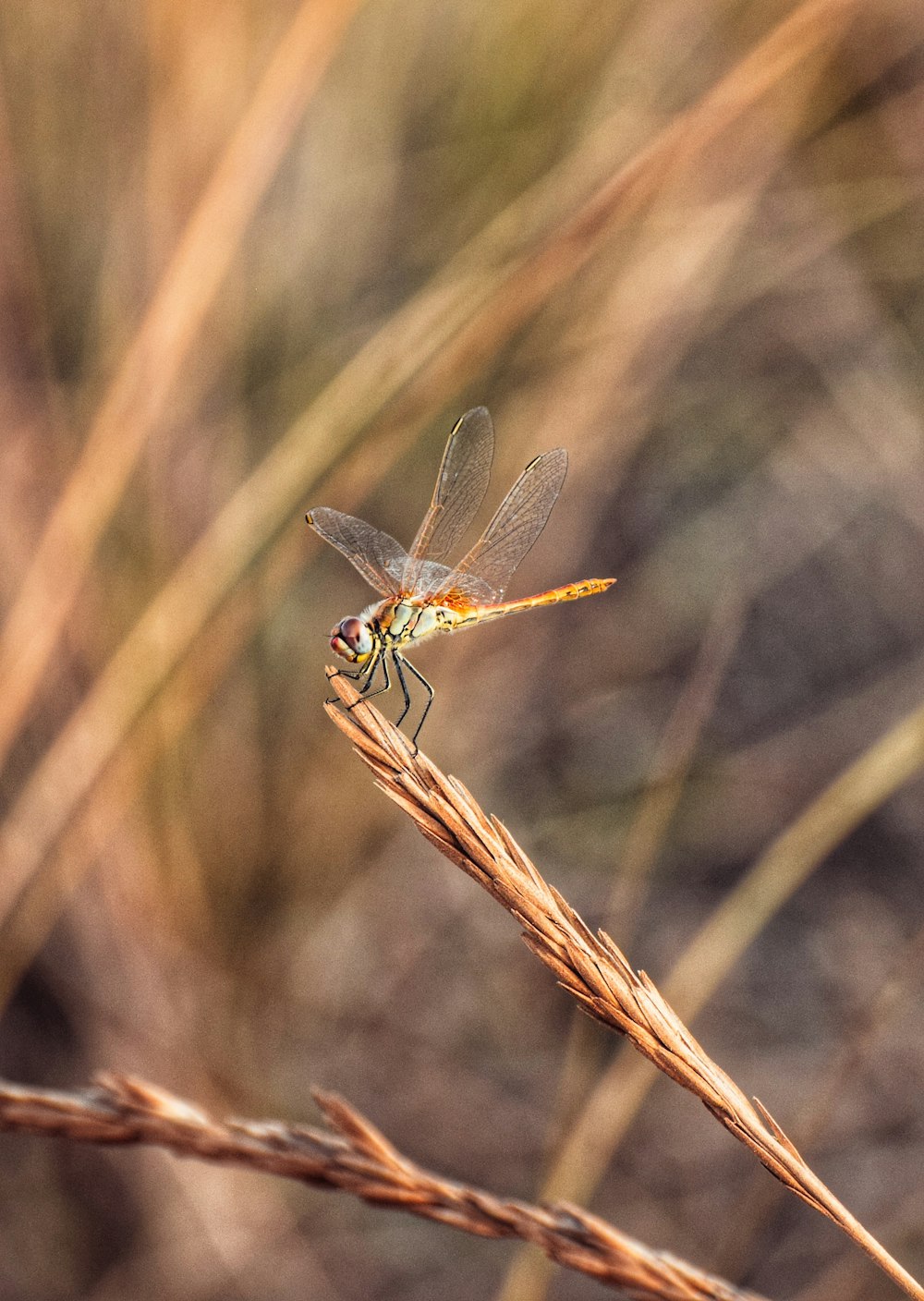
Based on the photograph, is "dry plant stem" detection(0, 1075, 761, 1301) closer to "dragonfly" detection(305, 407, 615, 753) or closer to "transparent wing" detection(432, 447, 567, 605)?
"dragonfly" detection(305, 407, 615, 753)

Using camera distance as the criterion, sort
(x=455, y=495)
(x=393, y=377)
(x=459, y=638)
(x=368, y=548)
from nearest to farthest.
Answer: (x=393, y=377), (x=368, y=548), (x=455, y=495), (x=459, y=638)

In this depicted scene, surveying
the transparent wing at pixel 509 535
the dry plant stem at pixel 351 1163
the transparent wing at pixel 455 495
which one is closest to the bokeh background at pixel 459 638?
the transparent wing at pixel 455 495

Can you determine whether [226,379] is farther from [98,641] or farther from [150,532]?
[98,641]

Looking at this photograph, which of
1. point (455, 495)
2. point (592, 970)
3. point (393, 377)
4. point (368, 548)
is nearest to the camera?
point (592, 970)

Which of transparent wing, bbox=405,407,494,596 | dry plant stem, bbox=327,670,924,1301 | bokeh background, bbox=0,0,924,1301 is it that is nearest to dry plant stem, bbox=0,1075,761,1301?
dry plant stem, bbox=327,670,924,1301

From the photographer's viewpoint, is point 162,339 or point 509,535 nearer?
point 162,339

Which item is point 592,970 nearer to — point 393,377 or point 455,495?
point 393,377

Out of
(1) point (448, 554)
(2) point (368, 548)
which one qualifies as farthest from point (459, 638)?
(2) point (368, 548)

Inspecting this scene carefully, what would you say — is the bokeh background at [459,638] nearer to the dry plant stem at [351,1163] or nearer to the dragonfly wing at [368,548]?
the dragonfly wing at [368,548]
